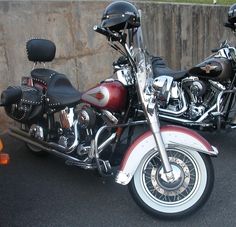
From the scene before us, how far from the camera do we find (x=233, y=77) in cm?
489

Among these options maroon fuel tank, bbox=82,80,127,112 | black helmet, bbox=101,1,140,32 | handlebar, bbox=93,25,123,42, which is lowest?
maroon fuel tank, bbox=82,80,127,112

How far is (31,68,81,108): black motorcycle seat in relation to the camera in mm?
4137

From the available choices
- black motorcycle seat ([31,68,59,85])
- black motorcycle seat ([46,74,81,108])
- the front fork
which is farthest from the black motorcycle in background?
the front fork

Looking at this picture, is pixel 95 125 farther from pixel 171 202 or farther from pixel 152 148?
pixel 171 202

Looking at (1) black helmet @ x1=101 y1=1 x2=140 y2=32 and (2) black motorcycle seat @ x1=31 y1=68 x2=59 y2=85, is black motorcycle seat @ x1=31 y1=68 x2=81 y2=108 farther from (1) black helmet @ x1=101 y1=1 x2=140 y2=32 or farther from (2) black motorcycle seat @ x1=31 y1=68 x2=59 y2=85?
(1) black helmet @ x1=101 y1=1 x2=140 y2=32

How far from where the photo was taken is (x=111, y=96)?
363cm

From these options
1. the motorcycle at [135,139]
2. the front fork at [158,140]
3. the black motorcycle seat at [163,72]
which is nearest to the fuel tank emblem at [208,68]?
the black motorcycle seat at [163,72]

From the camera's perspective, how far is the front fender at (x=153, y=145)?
3436mm

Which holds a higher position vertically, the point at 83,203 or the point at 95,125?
the point at 95,125

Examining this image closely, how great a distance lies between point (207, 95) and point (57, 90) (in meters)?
1.70

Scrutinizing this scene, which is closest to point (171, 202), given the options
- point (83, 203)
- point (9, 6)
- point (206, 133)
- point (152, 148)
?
point (152, 148)

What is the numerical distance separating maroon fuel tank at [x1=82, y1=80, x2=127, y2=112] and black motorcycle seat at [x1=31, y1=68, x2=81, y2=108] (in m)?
0.41

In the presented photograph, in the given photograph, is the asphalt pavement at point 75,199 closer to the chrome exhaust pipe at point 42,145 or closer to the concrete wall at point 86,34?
the chrome exhaust pipe at point 42,145

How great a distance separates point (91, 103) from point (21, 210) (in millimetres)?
1001
